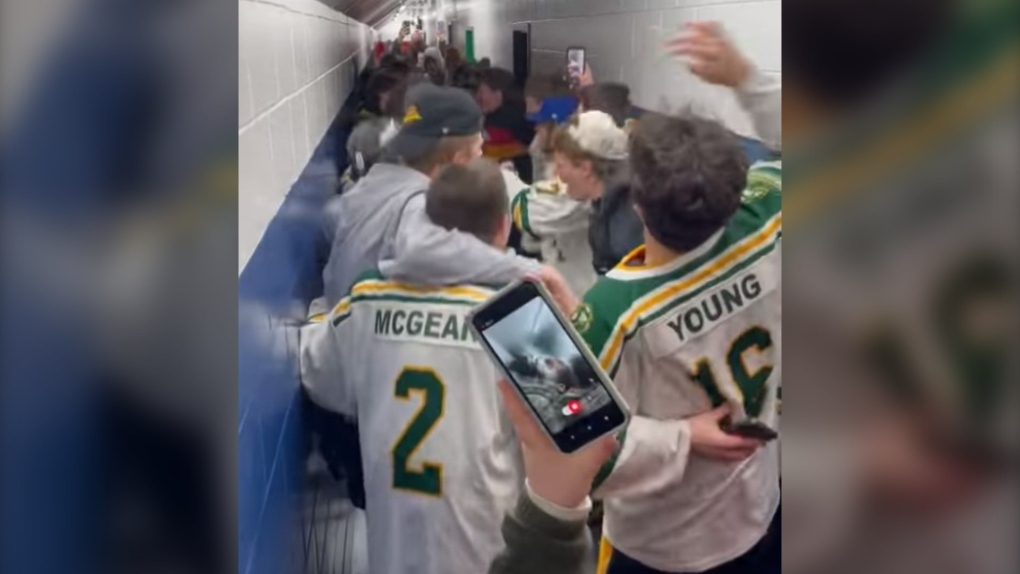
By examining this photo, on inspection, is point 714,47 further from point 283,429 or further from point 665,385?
point 283,429

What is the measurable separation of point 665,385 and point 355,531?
0.99 ft

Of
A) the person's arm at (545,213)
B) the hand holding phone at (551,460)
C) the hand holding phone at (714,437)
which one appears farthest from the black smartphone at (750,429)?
the person's arm at (545,213)

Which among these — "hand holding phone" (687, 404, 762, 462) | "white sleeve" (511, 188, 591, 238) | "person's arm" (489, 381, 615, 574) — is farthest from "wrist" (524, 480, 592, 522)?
"white sleeve" (511, 188, 591, 238)

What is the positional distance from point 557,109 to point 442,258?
16cm

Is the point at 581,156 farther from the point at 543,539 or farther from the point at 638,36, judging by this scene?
the point at 543,539

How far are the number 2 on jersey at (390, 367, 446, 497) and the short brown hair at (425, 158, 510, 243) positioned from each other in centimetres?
13

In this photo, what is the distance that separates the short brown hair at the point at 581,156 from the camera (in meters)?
1.01

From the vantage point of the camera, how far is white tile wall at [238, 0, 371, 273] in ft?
3.05

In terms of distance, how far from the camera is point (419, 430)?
3.31 feet

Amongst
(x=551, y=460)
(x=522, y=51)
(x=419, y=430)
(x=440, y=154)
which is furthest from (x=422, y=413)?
(x=522, y=51)

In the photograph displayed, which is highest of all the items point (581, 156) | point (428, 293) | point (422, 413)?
point (581, 156)

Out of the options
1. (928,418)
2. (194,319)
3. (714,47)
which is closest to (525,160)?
(714,47)

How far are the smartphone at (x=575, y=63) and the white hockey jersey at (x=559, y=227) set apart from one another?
0.31 feet

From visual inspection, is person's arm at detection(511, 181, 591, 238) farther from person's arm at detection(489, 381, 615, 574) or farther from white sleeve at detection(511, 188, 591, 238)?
person's arm at detection(489, 381, 615, 574)
